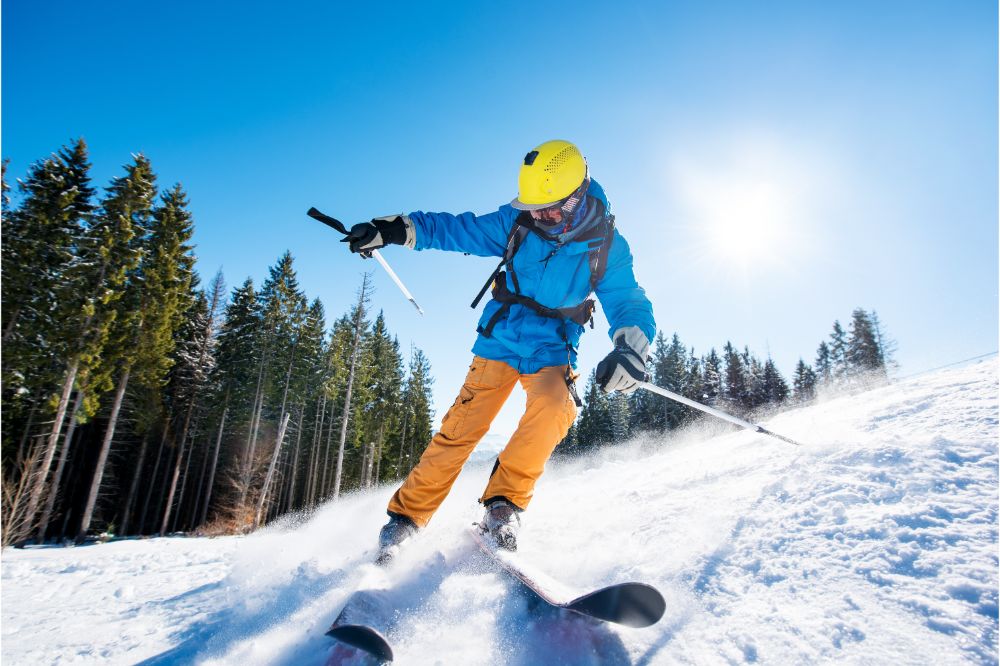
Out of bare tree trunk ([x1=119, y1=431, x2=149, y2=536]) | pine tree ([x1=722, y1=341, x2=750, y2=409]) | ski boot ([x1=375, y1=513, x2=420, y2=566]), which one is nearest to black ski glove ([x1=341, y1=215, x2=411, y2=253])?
ski boot ([x1=375, y1=513, x2=420, y2=566])

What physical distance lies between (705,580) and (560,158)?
2798mm

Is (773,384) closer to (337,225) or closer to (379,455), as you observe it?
(379,455)

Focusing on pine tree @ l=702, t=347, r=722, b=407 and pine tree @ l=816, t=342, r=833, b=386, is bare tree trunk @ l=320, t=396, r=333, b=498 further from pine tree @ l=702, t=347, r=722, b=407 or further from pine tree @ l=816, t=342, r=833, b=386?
pine tree @ l=816, t=342, r=833, b=386

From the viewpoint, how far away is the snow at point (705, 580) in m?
1.54

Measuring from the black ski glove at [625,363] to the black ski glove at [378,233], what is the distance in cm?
189

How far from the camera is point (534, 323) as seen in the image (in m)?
3.50

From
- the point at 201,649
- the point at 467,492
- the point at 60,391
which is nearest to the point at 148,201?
the point at 60,391

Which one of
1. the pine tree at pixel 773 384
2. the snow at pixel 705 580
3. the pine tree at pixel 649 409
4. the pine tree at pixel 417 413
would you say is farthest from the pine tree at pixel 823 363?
the snow at pixel 705 580

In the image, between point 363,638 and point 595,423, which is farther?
point 595,423

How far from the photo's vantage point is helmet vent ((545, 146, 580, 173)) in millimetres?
3334

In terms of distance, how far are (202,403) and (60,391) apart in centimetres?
1256

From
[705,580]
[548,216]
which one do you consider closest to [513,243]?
[548,216]

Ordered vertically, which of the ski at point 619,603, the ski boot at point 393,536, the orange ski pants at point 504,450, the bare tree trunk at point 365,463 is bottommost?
the bare tree trunk at point 365,463

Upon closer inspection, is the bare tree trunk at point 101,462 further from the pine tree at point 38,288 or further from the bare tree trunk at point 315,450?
the bare tree trunk at point 315,450
